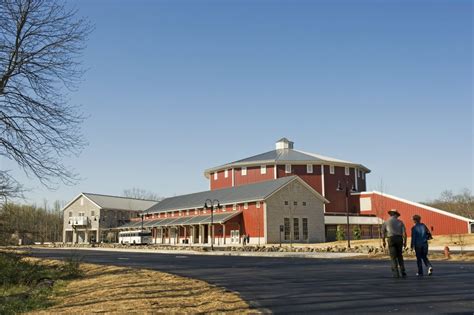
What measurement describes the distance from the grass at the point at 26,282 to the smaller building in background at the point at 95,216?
215ft

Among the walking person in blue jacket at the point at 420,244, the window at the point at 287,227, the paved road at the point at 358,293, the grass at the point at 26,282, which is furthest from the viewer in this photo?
the window at the point at 287,227

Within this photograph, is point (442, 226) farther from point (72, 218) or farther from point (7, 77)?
point (72, 218)

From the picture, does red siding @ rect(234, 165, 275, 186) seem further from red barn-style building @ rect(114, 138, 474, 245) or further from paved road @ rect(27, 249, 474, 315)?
paved road @ rect(27, 249, 474, 315)

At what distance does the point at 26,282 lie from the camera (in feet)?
52.0

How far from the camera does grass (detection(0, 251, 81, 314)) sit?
11109 millimetres

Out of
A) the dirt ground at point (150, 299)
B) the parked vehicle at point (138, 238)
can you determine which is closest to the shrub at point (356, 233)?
the parked vehicle at point (138, 238)

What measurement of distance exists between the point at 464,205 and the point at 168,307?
3620 inches

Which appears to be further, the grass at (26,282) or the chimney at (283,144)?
the chimney at (283,144)

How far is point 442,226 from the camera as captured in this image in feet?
168

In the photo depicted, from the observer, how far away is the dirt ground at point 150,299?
8.22 metres

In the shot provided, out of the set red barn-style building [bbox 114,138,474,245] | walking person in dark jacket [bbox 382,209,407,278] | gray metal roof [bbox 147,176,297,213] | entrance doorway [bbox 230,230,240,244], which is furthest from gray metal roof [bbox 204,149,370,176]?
walking person in dark jacket [bbox 382,209,407,278]

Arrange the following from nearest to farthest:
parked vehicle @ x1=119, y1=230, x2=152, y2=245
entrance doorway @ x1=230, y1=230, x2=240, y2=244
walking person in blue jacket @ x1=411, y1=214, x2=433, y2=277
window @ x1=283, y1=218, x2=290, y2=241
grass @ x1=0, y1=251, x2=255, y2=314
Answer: grass @ x1=0, y1=251, x2=255, y2=314 → walking person in blue jacket @ x1=411, y1=214, x2=433, y2=277 → window @ x1=283, y1=218, x2=290, y2=241 → entrance doorway @ x1=230, y1=230, x2=240, y2=244 → parked vehicle @ x1=119, y1=230, x2=152, y2=245

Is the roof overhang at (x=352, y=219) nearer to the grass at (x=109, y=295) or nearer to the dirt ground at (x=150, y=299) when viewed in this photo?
the grass at (x=109, y=295)

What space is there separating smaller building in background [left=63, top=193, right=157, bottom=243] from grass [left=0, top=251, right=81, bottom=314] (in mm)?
65600
